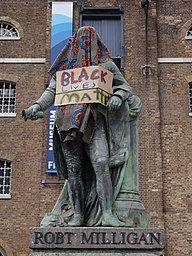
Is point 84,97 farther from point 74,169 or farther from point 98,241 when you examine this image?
point 98,241

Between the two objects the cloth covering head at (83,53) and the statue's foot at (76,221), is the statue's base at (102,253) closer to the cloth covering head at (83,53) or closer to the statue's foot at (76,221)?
the statue's foot at (76,221)

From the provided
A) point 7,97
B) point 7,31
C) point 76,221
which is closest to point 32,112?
point 76,221

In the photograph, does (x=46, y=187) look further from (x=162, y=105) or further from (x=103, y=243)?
(x=103, y=243)

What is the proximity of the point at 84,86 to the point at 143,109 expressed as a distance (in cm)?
1413

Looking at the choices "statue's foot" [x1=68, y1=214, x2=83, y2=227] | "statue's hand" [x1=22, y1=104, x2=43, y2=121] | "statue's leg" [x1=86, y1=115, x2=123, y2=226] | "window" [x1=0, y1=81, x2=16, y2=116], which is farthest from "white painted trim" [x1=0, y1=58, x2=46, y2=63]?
"statue's foot" [x1=68, y1=214, x2=83, y2=227]

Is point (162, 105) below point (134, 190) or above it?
above

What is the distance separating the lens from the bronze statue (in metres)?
5.27

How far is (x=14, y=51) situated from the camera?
2069cm

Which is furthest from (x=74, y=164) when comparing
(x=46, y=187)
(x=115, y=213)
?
(x=46, y=187)

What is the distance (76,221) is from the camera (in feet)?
17.1

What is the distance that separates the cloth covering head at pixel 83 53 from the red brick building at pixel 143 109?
12.9 meters

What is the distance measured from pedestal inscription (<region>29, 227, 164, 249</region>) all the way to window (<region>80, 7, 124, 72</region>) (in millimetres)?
16074

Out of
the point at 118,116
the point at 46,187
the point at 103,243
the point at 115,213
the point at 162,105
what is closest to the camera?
the point at 103,243

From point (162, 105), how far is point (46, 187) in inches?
210
